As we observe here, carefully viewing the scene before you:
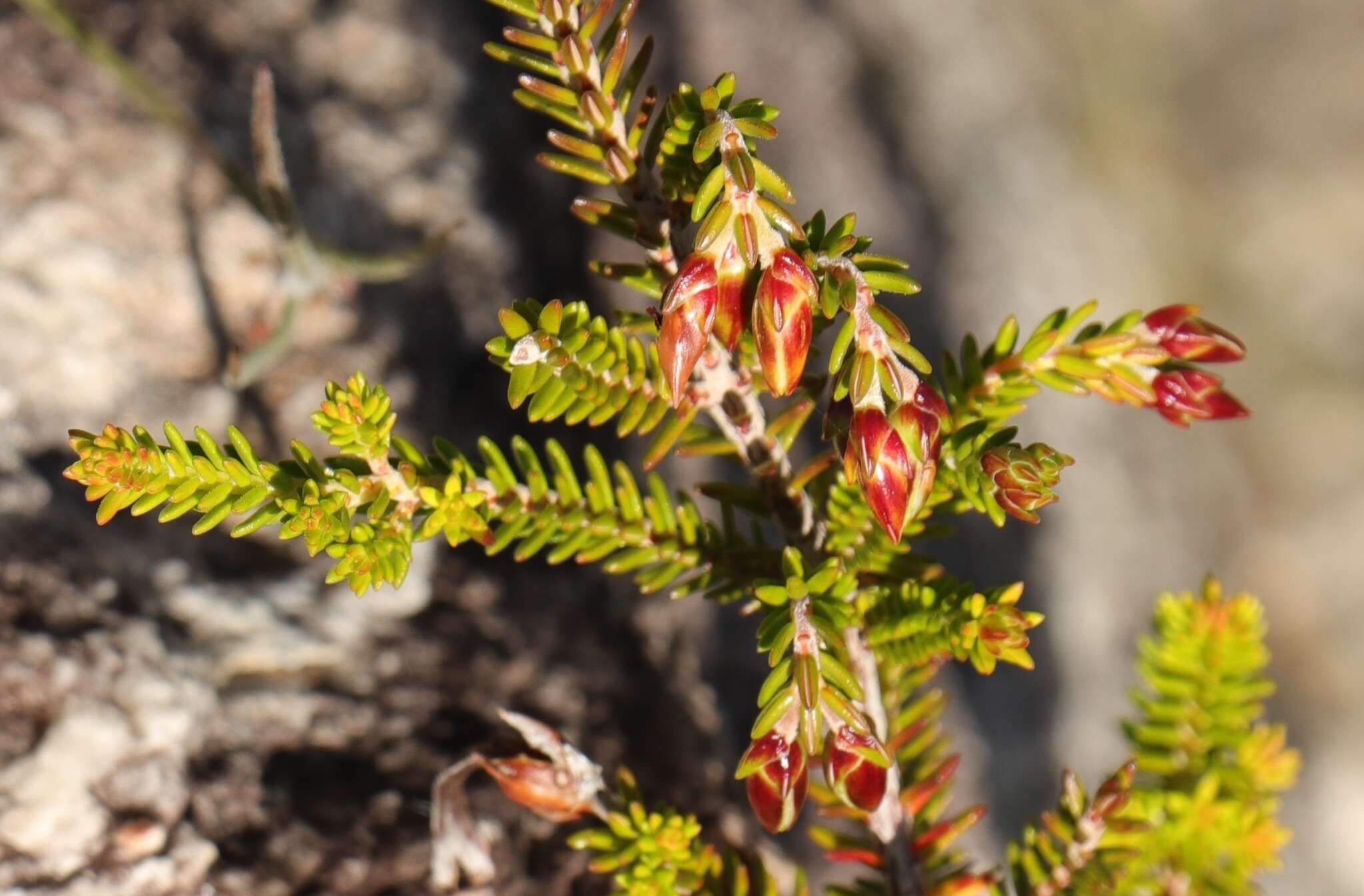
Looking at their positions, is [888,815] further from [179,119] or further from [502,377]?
[179,119]

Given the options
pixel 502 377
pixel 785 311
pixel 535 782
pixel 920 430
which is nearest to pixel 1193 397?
pixel 920 430

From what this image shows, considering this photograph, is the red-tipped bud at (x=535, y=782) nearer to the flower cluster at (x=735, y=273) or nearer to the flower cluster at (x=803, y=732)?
the flower cluster at (x=803, y=732)

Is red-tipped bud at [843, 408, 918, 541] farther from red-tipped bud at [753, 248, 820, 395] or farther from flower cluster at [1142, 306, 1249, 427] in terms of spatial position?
flower cluster at [1142, 306, 1249, 427]

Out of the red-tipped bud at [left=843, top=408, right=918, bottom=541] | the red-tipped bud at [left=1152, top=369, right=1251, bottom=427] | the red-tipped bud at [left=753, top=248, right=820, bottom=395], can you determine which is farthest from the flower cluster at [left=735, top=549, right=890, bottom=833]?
the red-tipped bud at [left=1152, top=369, right=1251, bottom=427]

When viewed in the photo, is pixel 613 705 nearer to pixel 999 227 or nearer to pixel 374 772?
pixel 374 772

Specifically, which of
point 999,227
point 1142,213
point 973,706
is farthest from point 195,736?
point 1142,213

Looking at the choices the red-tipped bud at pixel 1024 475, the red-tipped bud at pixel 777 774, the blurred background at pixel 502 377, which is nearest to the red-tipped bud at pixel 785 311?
the red-tipped bud at pixel 1024 475
